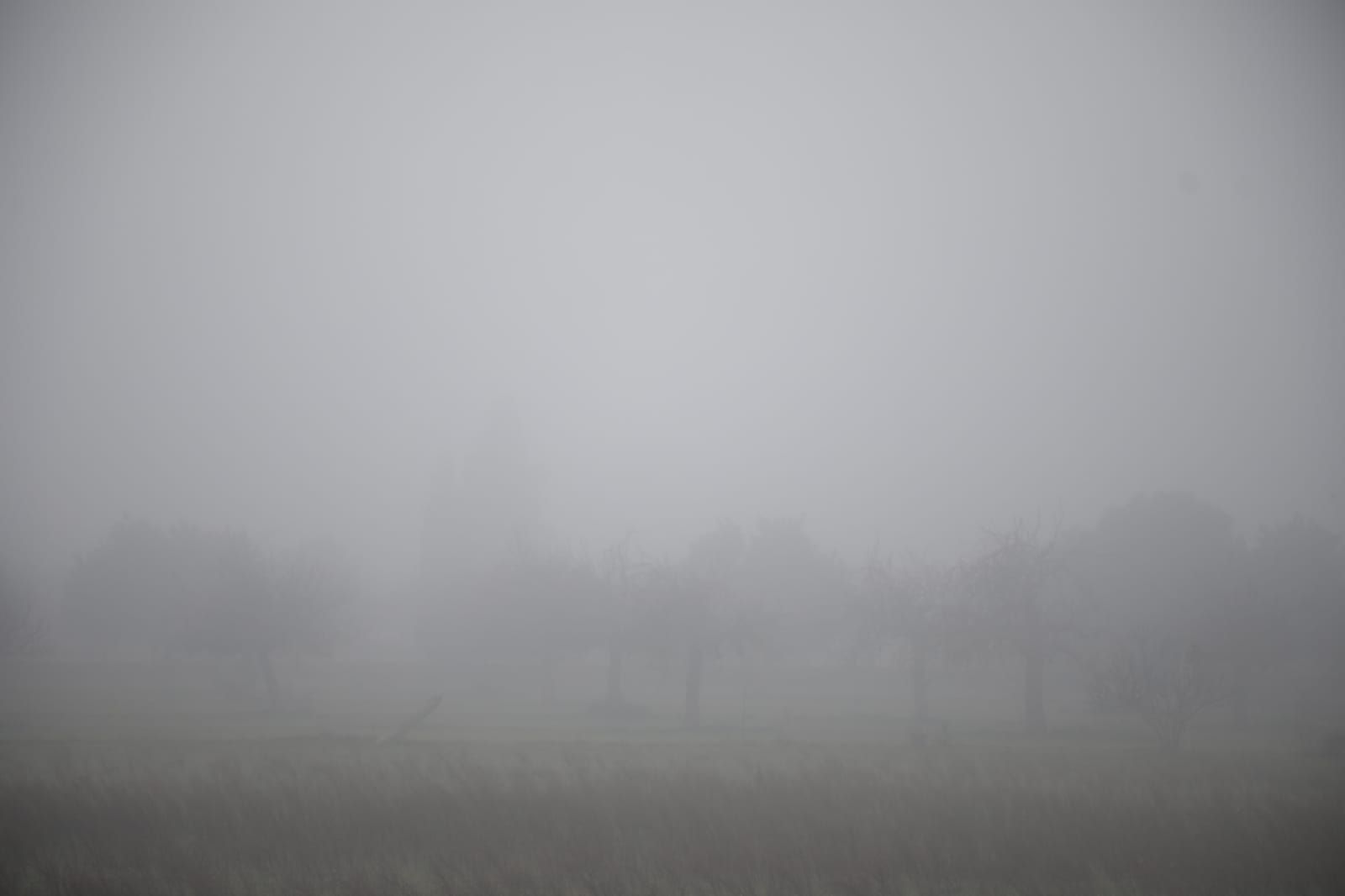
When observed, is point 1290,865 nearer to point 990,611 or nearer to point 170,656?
point 990,611

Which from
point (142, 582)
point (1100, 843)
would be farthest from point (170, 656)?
point (1100, 843)

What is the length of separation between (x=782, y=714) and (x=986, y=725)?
10.2m

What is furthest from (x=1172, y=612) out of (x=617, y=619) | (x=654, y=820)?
(x=654, y=820)

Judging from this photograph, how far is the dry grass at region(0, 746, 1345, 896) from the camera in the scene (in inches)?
541

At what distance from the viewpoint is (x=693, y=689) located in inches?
1421

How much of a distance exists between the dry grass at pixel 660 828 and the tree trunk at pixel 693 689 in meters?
14.0

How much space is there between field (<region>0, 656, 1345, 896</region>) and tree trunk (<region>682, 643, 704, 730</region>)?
31.9 ft

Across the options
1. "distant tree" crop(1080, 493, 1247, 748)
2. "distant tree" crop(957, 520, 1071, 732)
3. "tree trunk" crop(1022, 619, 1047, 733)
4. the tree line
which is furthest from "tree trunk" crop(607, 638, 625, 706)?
"distant tree" crop(1080, 493, 1247, 748)

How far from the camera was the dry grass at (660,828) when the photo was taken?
45.1ft

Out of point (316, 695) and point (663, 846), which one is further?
point (316, 695)

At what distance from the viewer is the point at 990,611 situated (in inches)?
1387

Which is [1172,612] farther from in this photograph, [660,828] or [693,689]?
[660,828]

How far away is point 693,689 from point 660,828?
66.4 ft

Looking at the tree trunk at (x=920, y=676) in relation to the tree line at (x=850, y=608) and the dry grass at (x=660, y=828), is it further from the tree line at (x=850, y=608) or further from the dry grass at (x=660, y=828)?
the dry grass at (x=660, y=828)
